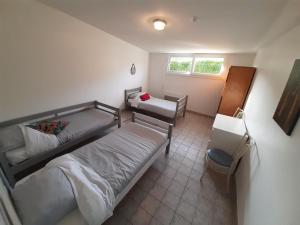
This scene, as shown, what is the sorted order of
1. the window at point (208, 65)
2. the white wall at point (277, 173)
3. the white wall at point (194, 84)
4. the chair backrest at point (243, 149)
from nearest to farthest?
the white wall at point (277, 173) → the chair backrest at point (243, 149) → the white wall at point (194, 84) → the window at point (208, 65)

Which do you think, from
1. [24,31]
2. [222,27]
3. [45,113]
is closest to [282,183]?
[222,27]

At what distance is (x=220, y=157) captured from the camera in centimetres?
191

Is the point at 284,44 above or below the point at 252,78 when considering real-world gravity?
above

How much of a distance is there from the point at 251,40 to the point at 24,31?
12.5 feet

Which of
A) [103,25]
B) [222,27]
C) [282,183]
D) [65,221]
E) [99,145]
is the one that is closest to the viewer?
[282,183]

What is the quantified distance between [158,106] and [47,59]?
267cm

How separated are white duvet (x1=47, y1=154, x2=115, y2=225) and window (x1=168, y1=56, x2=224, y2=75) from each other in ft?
13.7

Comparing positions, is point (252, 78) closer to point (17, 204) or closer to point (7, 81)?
point (17, 204)

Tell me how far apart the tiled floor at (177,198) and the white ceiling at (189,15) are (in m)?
2.27

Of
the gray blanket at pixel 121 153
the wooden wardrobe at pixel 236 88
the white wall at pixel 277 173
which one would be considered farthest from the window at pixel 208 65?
the gray blanket at pixel 121 153

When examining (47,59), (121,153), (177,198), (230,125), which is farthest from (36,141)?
(230,125)

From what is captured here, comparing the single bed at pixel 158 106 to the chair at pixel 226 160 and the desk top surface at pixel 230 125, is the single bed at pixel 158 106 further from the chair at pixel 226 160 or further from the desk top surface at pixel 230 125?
the chair at pixel 226 160

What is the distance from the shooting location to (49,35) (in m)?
2.16

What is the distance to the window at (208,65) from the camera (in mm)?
3899
